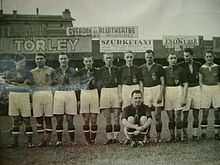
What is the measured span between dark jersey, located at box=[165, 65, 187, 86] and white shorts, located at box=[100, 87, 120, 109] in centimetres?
19

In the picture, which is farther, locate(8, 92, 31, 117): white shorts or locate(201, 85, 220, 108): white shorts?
locate(201, 85, 220, 108): white shorts

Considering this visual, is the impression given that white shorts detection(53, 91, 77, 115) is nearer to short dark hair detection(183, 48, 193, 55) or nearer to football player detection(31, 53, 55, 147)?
football player detection(31, 53, 55, 147)

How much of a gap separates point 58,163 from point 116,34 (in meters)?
0.49

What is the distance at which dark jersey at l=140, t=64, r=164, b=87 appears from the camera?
132 centimetres

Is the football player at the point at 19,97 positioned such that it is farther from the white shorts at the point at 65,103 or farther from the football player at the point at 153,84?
the football player at the point at 153,84

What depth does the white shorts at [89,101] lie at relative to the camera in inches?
50.8

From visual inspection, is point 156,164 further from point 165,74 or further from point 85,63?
point 85,63

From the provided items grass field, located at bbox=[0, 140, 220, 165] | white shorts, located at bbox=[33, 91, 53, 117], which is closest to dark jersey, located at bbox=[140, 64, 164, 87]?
grass field, located at bbox=[0, 140, 220, 165]

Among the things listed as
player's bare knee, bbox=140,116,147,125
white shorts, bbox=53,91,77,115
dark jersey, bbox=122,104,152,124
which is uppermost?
white shorts, bbox=53,91,77,115

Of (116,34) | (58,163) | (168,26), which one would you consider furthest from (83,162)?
(168,26)

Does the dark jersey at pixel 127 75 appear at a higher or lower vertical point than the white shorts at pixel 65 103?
higher

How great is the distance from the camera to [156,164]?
1307 millimetres

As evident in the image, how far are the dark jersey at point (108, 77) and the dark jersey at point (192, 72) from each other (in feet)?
0.82

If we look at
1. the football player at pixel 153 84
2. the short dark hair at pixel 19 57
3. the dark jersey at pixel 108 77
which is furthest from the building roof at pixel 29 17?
the football player at pixel 153 84
